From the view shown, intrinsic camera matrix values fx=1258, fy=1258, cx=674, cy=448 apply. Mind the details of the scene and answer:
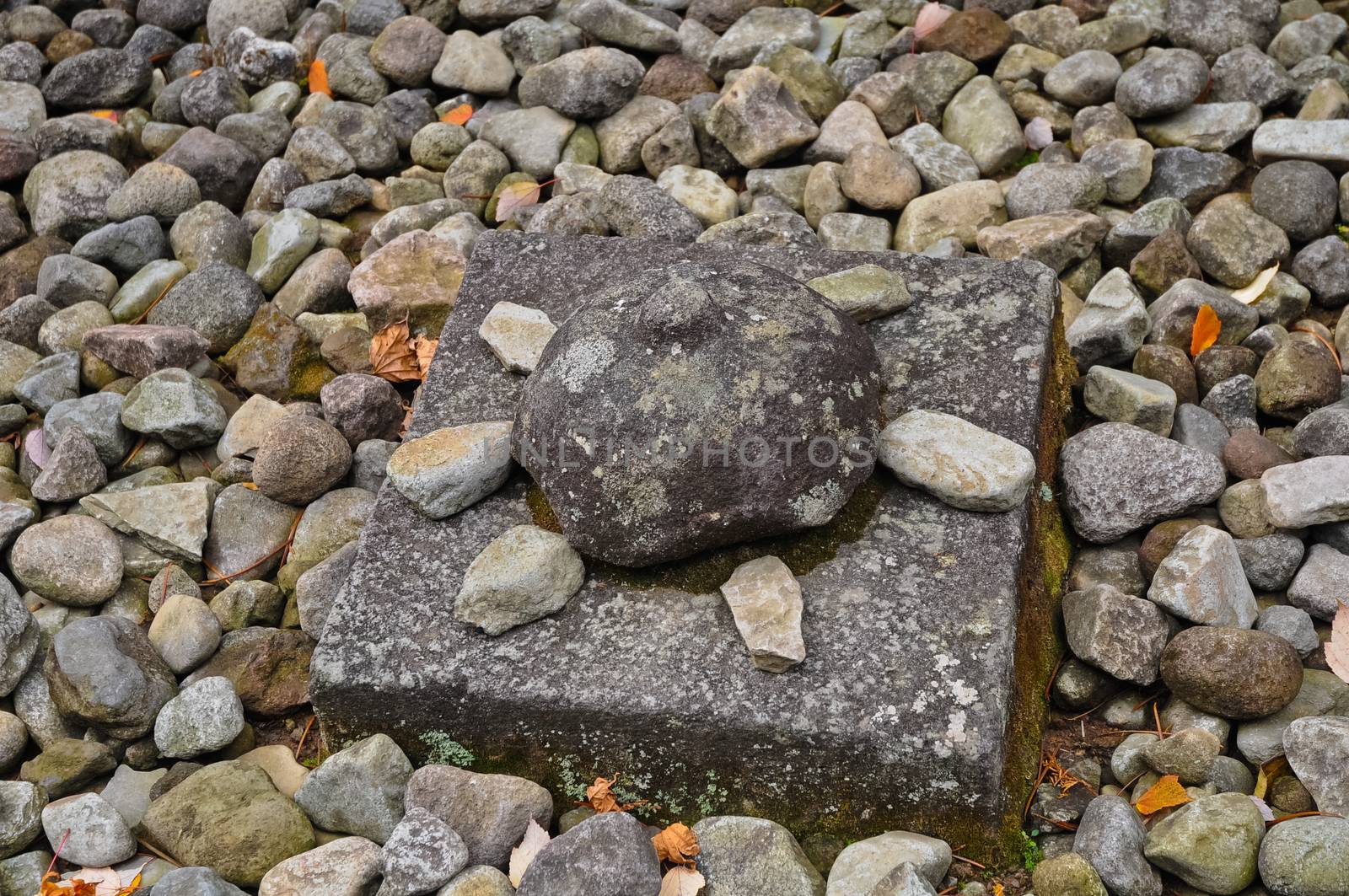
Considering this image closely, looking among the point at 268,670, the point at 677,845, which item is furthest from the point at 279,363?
the point at 677,845

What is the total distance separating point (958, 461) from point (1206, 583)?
0.56m

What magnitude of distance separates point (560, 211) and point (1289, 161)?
2.11m

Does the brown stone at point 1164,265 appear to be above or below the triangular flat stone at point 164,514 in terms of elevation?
above

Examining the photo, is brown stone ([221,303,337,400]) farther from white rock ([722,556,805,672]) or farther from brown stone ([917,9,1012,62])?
brown stone ([917,9,1012,62])

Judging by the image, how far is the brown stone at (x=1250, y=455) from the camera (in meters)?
2.85

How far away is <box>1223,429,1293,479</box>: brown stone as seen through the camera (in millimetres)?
2854

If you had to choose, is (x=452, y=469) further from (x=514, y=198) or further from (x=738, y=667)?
(x=514, y=198)

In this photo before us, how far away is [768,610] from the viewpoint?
234 cm

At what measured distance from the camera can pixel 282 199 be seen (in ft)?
13.8

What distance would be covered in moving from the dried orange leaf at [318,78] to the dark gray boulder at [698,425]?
8.89 feet

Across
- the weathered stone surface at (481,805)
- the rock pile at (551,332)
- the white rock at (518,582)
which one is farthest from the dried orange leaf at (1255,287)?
the weathered stone surface at (481,805)

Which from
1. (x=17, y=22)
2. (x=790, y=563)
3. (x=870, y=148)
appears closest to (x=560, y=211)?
(x=870, y=148)

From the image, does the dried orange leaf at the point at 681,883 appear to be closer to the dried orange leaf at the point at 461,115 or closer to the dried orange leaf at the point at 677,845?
the dried orange leaf at the point at 677,845

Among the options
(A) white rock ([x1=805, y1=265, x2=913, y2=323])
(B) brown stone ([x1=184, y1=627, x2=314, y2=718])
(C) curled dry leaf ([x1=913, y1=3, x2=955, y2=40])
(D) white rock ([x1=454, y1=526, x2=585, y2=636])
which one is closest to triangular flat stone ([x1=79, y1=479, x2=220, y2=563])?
(B) brown stone ([x1=184, y1=627, x2=314, y2=718])
